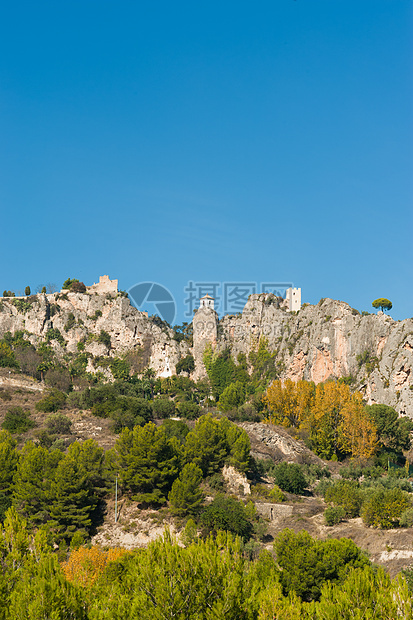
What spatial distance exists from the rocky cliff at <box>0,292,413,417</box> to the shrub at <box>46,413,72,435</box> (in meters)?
33.7

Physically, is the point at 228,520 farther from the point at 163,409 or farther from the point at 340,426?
the point at 163,409

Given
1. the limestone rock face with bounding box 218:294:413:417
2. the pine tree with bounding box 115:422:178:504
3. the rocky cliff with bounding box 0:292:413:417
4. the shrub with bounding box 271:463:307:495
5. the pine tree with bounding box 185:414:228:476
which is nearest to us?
the pine tree with bounding box 115:422:178:504

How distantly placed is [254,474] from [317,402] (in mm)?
17945

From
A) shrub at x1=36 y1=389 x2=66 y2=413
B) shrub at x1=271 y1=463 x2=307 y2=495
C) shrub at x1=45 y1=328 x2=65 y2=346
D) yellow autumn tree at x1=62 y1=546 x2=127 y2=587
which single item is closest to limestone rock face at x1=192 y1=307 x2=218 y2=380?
shrub at x1=45 y1=328 x2=65 y2=346

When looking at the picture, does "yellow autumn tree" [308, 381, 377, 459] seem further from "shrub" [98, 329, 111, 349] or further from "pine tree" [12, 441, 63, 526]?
"shrub" [98, 329, 111, 349]

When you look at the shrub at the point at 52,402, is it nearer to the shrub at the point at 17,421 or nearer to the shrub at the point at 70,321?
the shrub at the point at 17,421

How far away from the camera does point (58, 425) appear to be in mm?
57688

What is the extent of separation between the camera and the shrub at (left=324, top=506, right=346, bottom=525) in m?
40.5

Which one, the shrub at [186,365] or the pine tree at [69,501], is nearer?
the pine tree at [69,501]

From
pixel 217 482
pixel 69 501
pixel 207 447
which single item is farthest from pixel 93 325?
pixel 69 501

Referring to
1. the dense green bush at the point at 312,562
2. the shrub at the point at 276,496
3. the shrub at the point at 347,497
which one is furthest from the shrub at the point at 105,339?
the dense green bush at the point at 312,562

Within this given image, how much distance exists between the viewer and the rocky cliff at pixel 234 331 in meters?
82.6

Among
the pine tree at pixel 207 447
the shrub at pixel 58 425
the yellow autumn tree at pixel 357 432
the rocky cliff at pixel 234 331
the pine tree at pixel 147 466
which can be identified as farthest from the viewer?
the rocky cliff at pixel 234 331

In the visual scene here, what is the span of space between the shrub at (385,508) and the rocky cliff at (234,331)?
1538 inches
